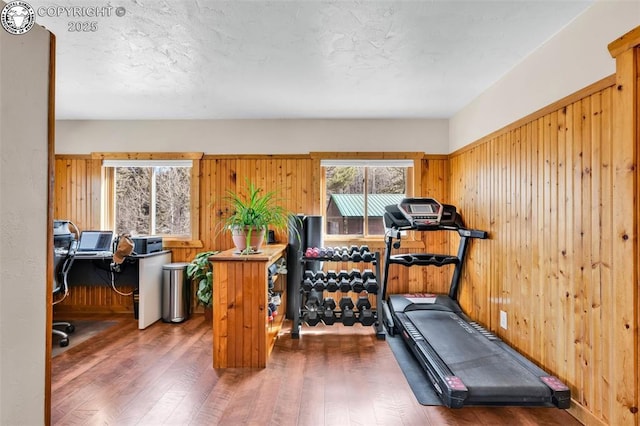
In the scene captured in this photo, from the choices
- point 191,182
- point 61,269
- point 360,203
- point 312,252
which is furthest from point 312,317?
point 61,269

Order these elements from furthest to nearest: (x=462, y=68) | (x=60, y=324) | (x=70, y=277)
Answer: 1. (x=70, y=277)
2. (x=60, y=324)
3. (x=462, y=68)

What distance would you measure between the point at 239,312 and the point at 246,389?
0.60 m

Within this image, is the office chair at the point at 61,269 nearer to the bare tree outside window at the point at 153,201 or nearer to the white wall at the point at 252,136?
the bare tree outside window at the point at 153,201

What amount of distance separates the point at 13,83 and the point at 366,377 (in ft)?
8.94

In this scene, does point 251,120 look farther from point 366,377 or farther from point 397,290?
point 366,377

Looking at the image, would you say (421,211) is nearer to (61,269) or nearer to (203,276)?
(203,276)

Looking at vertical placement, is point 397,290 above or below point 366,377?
above

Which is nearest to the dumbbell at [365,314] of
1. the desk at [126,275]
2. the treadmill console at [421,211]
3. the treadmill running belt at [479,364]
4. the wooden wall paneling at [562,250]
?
the treadmill running belt at [479,364]

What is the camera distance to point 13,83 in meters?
1.11

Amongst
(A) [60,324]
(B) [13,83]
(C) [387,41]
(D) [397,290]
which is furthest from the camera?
(D) [397,290]

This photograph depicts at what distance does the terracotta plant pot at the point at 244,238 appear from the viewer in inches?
112

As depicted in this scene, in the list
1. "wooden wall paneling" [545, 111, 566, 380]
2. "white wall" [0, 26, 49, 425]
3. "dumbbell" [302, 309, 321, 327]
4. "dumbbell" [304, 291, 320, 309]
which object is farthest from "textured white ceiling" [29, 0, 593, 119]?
"dumbbell" [302, 309, 321, 327]

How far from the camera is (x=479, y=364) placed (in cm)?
240

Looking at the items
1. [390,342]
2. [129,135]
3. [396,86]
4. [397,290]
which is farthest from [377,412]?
[129,135]
